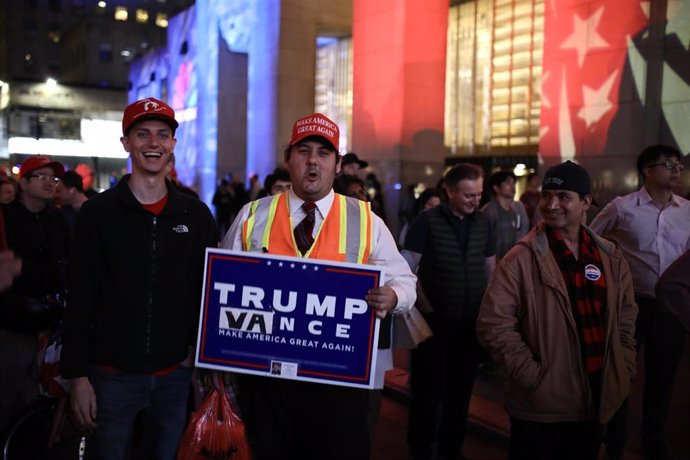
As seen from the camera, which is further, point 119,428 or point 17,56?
point 17,56

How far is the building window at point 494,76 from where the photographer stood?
64.3 ft

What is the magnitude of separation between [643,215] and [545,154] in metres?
6.31

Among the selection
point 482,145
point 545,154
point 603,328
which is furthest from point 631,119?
point 482,145

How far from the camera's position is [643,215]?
213 inches

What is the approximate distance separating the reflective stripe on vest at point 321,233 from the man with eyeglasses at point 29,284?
238 centimetres

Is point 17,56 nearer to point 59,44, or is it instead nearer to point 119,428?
point 59,44

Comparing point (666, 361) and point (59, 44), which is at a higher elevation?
point (59, 44)

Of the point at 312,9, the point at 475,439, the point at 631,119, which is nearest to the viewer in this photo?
the point at 475,439

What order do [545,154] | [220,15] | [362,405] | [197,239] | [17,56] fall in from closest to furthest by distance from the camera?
[362,405] < [197,239] < [545,154] < [220,15] < [17,56]

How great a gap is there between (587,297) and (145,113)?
8.23 feet

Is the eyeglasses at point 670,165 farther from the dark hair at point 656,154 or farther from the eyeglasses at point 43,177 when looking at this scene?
the eyeglasses at point 43,177

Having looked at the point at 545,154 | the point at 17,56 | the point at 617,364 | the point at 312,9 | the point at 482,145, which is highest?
the point at 17,56

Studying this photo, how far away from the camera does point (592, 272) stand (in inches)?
147

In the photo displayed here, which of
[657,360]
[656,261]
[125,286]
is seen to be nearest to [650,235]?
[656,261]
